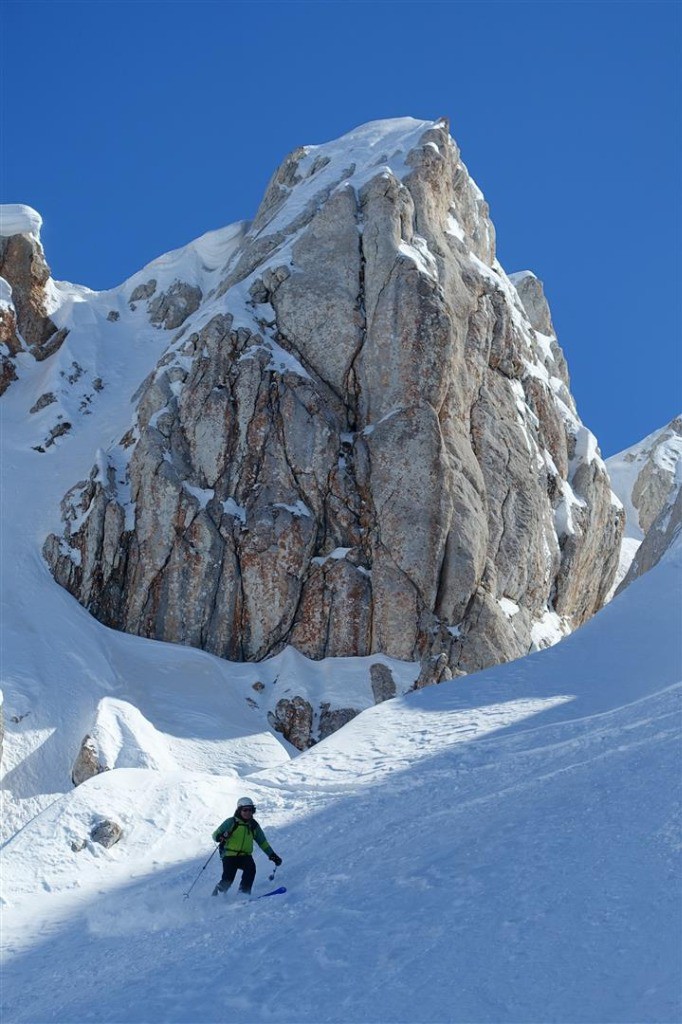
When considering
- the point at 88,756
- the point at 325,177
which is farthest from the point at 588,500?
the point at 88,756

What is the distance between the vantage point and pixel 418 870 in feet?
41.3

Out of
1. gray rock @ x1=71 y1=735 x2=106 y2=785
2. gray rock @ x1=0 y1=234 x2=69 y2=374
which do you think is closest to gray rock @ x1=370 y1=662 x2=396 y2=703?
gray rock @ x1=71 y1=735 x2=106 y2=785

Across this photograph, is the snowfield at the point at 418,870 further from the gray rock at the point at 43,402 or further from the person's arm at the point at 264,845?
the gray rock at the point at 43,402

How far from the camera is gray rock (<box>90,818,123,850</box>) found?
58.0 ft

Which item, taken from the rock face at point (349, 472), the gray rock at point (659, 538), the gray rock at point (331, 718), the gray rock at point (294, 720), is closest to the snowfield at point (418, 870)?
the gray rock at point (659, 538)

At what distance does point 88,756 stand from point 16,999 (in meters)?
22.4

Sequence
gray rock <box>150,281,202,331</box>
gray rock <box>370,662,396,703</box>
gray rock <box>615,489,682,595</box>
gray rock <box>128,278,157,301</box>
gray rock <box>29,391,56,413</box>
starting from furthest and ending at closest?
gray rock <box>128,278,157,301</box> → gray rock <box>150,281,202,331</box> → gray rock <box>29,391,56,413</box> → gray rock <box>370,662,396,703</box> → gray rock <box>615,489,682,595</box>

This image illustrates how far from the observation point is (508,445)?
50406 mm

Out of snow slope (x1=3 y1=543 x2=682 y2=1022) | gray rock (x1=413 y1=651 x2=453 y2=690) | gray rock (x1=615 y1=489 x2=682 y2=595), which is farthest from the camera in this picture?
gray rock (x1=413 y1=651 x2=453 y2=690)

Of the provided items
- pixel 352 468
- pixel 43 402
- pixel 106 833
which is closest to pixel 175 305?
pixel 43 402

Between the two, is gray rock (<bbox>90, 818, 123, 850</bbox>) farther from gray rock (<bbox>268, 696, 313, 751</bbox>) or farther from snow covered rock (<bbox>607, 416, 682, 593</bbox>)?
snow covered rock (<bbox>607, 416, 682, 593</bbox>)

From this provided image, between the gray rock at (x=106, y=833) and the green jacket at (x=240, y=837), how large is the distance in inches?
182

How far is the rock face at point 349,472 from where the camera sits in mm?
43156

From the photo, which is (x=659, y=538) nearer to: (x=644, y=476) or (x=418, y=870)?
(x=418, y=870)
